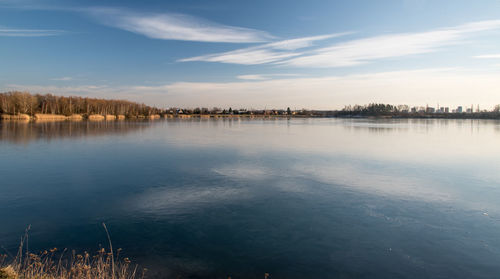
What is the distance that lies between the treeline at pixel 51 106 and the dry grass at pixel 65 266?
218ft

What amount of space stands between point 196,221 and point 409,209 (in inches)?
180

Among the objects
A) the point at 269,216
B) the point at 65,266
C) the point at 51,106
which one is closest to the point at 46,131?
the point at 65,266

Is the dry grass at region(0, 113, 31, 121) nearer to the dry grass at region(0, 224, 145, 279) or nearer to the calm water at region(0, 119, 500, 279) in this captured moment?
the calm water at region(0, 119, 500, 279)

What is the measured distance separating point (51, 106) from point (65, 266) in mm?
83182

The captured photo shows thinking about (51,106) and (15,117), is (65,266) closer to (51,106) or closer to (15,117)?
(15,117)

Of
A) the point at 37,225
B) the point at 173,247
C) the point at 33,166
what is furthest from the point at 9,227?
the point at 33,166

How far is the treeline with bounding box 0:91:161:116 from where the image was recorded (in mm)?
59562

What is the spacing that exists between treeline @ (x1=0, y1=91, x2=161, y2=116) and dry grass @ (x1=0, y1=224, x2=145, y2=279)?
66.4 metres

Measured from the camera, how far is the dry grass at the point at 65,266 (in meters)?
3.72

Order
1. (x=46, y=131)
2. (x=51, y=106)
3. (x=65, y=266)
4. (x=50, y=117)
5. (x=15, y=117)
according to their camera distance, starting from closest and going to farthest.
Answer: (x=65, y=266), (x=46, y=131), (x=15, y=117), (x=50, y=117), (x=51, y=106)

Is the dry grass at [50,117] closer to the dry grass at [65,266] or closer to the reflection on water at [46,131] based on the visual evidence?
the reflection on water at [46,131]

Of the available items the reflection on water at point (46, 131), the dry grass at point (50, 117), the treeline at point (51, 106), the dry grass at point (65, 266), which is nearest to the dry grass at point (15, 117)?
the treeline at point (51, 106)

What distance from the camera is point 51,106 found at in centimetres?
7394

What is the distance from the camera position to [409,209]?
22.3 feet
